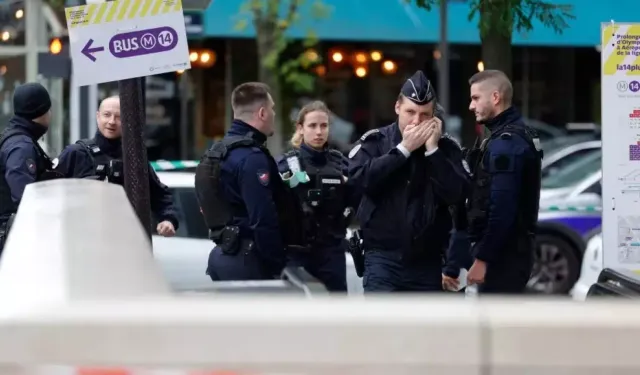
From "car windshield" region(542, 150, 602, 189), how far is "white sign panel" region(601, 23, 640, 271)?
620 cm

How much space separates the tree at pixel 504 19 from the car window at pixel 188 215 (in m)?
2.40

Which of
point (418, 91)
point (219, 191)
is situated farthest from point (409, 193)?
point (219, 191)

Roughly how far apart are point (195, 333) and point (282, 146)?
52.4ft

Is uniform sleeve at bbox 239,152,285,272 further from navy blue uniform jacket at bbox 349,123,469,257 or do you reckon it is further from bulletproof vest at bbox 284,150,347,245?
bulletproof vest at bbox 284,150,347,245

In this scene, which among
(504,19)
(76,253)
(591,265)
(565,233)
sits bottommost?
(591,265)

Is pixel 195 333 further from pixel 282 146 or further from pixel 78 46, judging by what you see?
pixel 282 146

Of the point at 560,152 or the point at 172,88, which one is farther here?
the point at 172,88

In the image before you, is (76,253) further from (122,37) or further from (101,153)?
(101,153)

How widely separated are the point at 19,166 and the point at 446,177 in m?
2.53

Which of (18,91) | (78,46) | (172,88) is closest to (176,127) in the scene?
(172,88)

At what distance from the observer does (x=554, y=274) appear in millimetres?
12945

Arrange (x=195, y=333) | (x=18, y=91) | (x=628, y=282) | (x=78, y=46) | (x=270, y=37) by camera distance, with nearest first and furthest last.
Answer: (x=195, y=333), (x=628, y=282), (x=78, y=46), (x=18, y=91), (x=270, y=37)

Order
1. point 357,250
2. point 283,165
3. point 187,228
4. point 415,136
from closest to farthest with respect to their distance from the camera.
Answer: point 415,136 < point 357,250 < point 283,165 < point 187,228

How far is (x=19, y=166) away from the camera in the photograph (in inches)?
263
